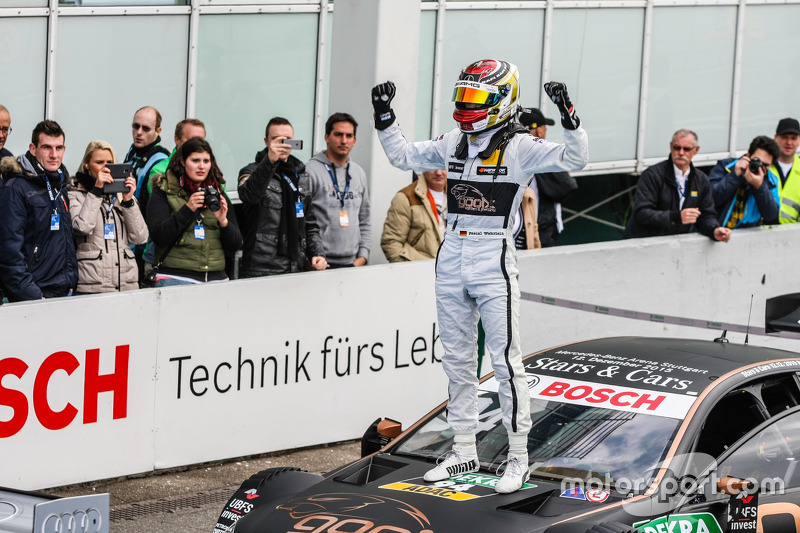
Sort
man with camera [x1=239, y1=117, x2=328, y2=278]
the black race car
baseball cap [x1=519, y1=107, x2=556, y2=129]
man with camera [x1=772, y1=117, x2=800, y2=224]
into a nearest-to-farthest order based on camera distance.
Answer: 1. the black race car
2. man with camera [x1=239, y1=117, x2=328, y2=278]
3. baseball cap [x1=519, y1=107, x2=556, y2=129]
4. man with camera [x1=772, y1=117, x2=800, y2=224]

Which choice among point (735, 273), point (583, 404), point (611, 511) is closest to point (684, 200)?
point (735, 273)

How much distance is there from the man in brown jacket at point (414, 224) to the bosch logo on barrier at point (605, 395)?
3.96m

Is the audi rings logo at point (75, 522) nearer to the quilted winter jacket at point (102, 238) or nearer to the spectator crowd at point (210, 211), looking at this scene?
the spectator crowd at point (210, 211)

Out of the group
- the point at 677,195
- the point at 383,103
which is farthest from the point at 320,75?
the point at 383,103

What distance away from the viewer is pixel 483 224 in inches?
252

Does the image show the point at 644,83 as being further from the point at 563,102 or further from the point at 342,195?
the point at 563,102

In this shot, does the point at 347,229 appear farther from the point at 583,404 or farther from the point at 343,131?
the point at 583,404

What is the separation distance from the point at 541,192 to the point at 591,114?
3936 mm

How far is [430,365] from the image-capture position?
9.90 metres

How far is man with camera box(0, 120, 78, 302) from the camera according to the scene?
7.94m

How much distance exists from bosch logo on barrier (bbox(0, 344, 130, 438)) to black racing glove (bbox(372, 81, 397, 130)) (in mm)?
2520

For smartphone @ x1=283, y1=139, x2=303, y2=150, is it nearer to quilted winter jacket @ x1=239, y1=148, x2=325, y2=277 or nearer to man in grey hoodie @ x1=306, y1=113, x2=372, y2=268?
quilted winter jacket @ x1=239, y1=148, x2=325, y2=277

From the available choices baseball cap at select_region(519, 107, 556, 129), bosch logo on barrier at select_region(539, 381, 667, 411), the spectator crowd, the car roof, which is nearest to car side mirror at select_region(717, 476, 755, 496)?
bosch logo on barrier at select_region(539, 381, 667, 411)

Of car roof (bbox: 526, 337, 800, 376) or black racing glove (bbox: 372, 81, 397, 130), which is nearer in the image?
car roof (bbox: 526, 337, 800, 376)
